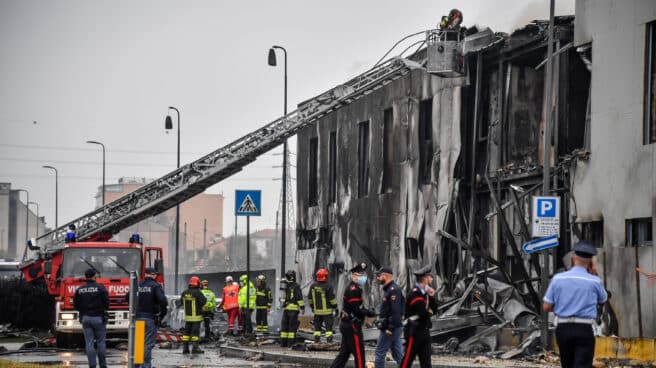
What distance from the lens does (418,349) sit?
14039 millimetres

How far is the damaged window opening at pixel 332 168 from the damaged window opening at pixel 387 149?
5.03m

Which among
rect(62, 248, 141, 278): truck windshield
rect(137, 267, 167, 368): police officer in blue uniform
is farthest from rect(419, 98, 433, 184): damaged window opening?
rect(137, 267, 167, 368): police officer in blue uniform

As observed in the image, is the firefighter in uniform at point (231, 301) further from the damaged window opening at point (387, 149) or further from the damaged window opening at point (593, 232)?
the damaged window opening at point (593, 232)

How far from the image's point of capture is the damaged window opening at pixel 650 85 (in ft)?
70.2

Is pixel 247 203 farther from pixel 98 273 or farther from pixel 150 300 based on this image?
pixel 150 300

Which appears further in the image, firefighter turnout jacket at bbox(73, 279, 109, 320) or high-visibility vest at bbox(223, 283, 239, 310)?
high-visibility vest at bbox(223, 283, 239, 310)

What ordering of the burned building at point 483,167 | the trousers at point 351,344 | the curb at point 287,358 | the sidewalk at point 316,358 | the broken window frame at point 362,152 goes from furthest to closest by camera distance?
the broken window frame at point 362,152 < the burned building at point 483,167 < the curb at point 287,358 < the sidewalk at point 316,358 < the trousers at point 351,344

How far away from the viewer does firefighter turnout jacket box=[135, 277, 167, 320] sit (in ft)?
55.3

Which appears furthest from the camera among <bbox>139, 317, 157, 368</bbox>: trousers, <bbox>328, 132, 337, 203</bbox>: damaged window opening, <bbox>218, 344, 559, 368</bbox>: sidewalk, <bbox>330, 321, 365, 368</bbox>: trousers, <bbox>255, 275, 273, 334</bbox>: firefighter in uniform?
<bbox>328, 132, 337, 203</bbox>: damaged window opening

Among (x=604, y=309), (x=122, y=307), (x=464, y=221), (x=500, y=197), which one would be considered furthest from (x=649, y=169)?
(x=122, y=307)

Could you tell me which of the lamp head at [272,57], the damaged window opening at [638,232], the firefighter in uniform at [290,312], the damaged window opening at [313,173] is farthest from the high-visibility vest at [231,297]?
the damaged window opening at [313,173]

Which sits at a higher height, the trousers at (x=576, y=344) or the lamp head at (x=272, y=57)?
the lamp head at (x=272, y=57)

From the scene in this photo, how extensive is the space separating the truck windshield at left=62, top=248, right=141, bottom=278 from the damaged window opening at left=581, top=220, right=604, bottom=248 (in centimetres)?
1005

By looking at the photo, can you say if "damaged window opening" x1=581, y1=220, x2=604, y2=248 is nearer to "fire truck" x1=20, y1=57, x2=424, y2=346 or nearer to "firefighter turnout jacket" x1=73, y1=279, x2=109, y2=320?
"fire truck" x1=20, y1=57, x2=424, y2=346
